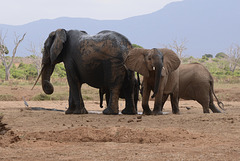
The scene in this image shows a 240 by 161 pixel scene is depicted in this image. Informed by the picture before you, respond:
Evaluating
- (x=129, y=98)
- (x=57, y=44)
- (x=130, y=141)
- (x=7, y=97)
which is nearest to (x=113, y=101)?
(x=129, y=98)

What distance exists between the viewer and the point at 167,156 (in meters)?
4.84

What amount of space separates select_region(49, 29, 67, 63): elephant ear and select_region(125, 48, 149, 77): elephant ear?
6.51 feet

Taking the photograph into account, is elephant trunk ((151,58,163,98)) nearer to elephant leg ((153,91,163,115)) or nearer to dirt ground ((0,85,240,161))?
elephant leg ((153,91,163,115))

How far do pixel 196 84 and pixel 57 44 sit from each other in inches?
155

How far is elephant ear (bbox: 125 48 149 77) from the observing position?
365 inches

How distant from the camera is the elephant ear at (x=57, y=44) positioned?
1043 centimetres

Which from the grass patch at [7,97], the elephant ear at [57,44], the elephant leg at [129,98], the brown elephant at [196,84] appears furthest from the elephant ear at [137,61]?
the grass patch at [7,97]

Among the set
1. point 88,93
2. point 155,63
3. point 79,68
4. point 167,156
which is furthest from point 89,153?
point 88,93

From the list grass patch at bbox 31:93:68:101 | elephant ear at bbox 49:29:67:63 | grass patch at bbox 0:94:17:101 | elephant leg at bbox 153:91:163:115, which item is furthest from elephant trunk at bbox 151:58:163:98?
grass patch at bbox 0:94:17:101

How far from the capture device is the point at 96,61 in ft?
32.4

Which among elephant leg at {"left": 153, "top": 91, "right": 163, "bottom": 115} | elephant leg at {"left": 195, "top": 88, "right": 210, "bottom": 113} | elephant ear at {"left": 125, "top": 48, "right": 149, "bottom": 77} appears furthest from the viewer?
elephant leg at {"left": 195, "top": 88, "right": 210, "bottom": 113}

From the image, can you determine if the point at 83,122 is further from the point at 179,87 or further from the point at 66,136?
the point at 179,87

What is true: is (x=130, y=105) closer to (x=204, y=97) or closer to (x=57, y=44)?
(x=204, y=97)

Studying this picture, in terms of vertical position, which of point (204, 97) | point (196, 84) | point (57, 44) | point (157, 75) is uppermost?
point (57, 44)
